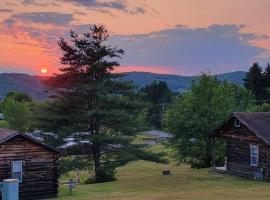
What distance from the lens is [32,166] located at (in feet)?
113

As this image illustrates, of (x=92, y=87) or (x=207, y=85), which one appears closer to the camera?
(x=92, y=87)

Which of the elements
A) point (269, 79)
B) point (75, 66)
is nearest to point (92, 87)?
point (75, 66)

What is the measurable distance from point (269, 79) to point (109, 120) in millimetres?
67977

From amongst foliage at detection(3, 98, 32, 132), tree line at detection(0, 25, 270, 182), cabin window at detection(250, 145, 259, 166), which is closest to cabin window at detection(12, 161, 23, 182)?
tree line at detection(0, 25, 270, 182)

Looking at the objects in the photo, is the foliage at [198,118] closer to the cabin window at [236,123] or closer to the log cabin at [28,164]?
the cabin window at [236,123]

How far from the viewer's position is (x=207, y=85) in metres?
52.9

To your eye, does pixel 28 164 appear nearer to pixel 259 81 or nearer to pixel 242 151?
pixel 242 151

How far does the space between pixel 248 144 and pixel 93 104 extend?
14.8 meters

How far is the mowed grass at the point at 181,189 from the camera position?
29.1 meters

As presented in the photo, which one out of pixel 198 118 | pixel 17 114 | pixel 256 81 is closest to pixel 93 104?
pixel 198 118

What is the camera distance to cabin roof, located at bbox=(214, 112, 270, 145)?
4091cm

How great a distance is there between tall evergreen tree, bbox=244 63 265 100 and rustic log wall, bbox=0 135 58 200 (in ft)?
263

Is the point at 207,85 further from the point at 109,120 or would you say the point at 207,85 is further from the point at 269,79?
the point at 269,79

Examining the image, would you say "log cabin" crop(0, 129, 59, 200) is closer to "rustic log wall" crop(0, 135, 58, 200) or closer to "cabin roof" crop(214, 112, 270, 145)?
"rustic log wall" crop(0, 135, 58, 200)
